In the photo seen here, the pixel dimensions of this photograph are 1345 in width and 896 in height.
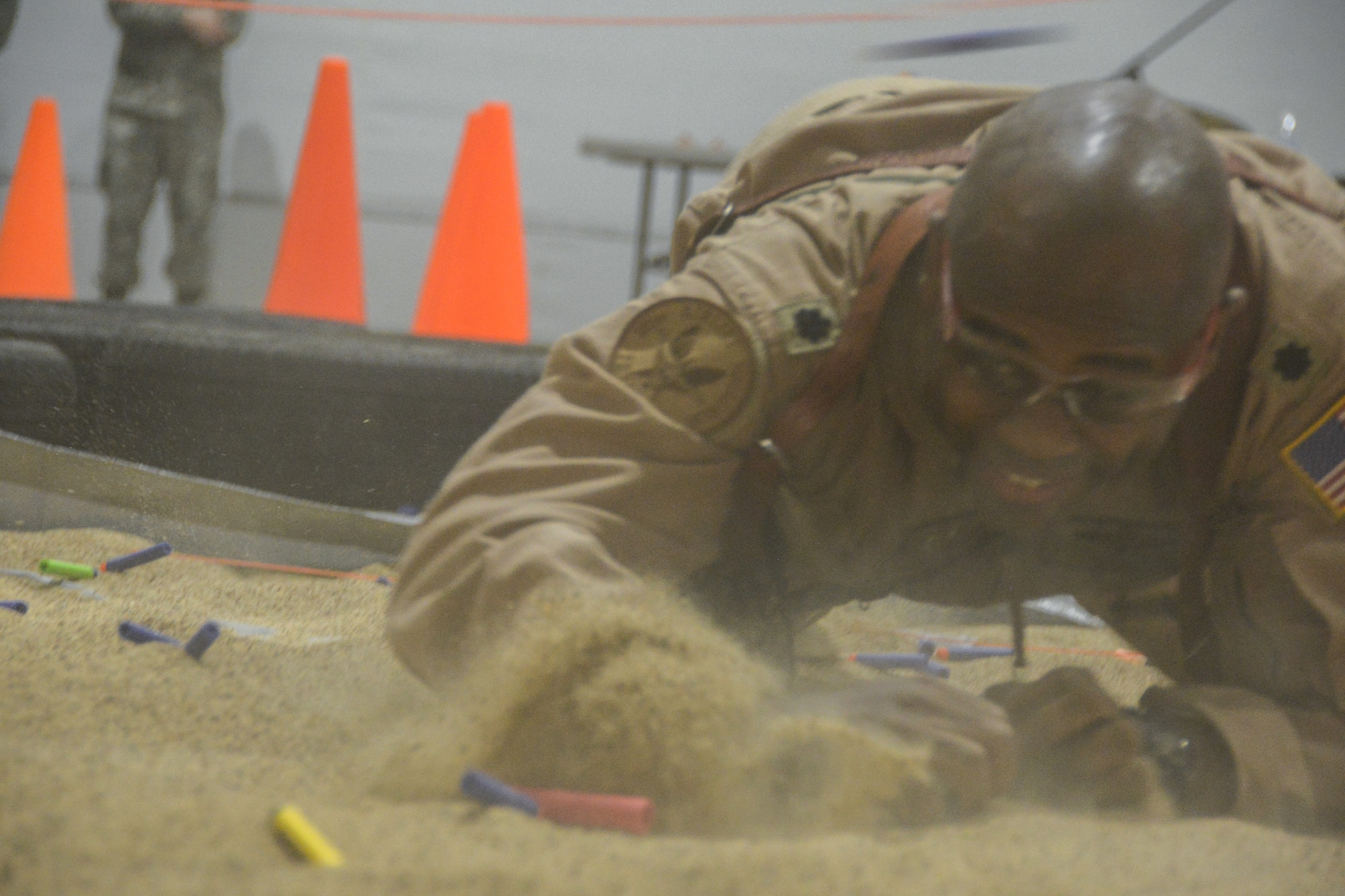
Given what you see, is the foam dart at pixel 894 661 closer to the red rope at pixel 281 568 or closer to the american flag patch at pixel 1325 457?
the american flag patch at pixel 1325 457

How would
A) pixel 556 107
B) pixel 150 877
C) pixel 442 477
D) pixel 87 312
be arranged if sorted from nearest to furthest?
pixel 150 877, pixel 442 477, pixel 87 312, pixel 556 107

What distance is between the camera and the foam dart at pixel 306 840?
2.45ft

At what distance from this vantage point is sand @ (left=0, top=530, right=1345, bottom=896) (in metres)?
0.73

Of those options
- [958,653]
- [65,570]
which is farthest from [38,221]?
[958,653]

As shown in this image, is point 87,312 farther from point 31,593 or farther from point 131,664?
point 131,664

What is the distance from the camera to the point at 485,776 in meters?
0.90

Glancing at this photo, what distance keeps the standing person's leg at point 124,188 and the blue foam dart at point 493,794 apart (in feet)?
11.3

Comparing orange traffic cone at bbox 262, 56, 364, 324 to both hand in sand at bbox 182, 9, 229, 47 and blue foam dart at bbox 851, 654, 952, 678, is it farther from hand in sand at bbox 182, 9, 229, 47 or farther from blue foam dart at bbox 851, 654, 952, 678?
Result: blue foam dart at bbox 851, 654, 952, 678

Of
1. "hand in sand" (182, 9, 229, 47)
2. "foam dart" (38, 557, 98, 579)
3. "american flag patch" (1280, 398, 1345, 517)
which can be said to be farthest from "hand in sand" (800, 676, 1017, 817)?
"hand in sand" (182, 9, 229, 47)

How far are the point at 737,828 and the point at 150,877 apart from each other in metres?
0.40

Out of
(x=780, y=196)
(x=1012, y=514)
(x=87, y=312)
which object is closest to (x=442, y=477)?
(x=87, y=312)

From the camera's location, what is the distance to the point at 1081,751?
3.41ft

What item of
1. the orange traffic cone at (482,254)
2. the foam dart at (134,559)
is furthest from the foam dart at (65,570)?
the orange traffic cone at (482,254)

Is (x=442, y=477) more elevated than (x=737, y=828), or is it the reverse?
(x=737, y=828)
